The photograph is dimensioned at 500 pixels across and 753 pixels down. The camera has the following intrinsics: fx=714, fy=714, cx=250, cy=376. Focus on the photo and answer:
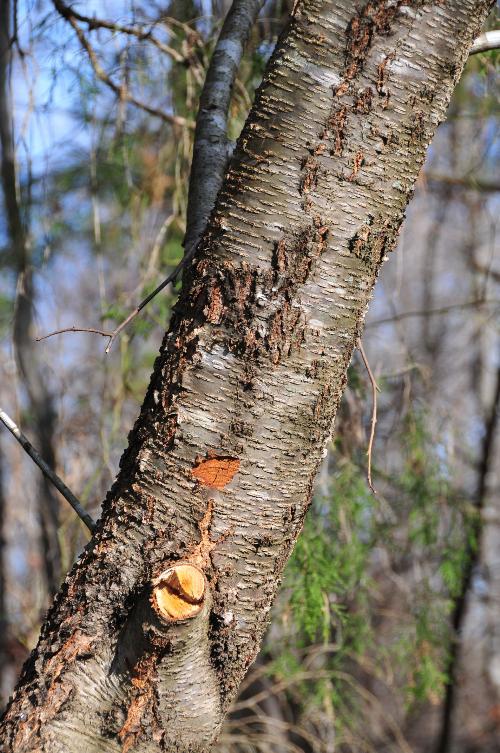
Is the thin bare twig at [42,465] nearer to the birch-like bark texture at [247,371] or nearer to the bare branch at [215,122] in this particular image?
the birch-like bark texture at [247,371]

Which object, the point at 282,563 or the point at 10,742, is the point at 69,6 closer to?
the point at 282,563

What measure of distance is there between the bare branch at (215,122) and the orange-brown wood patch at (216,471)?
45 centimetres

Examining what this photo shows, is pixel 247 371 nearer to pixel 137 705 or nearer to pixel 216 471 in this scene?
pixel 216 471

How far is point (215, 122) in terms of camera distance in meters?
1.41

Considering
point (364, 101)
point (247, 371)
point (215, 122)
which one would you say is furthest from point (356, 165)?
point (215, 122)

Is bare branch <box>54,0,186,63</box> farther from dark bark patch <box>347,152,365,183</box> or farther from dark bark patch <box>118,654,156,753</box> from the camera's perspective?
dark bark patch <box>118,654,156,753</box>

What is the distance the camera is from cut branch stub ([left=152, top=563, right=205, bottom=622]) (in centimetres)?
99

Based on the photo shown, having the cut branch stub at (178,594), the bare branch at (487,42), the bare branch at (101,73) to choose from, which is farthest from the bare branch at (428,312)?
the cut branch stub at (178,594)

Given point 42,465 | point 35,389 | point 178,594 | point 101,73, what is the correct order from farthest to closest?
point 35,389 < point 101,73 < point 42,465 < point 178,594

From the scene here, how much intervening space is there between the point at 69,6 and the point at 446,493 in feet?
6.95

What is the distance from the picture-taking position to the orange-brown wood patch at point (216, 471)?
1.05 metres

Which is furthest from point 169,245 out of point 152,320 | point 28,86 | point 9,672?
point 9,672

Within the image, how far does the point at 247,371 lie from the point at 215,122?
2.02 ft

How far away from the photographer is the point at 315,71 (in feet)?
3.50
